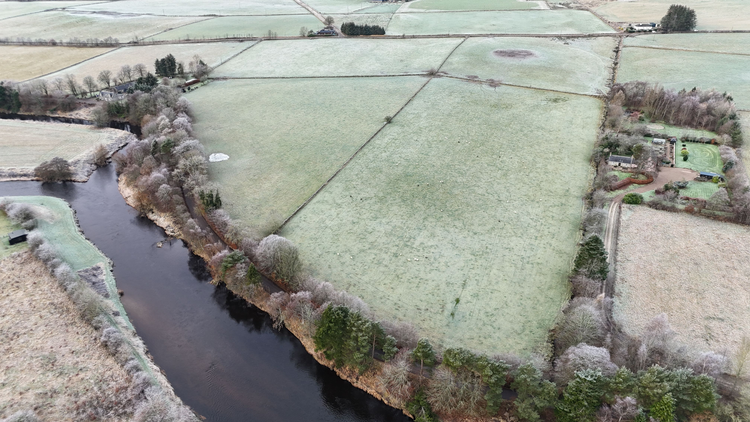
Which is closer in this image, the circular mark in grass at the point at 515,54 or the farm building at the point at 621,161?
the farm building at the point at 621,161

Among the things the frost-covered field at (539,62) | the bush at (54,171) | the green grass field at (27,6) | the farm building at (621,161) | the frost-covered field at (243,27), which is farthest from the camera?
the green grass field at (27,6)

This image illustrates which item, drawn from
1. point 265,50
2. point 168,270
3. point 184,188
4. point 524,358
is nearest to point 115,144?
point 184,188

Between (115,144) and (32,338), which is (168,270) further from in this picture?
(115,144)

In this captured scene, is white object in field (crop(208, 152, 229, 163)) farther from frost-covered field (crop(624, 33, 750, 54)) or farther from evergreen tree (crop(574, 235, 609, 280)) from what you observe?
frost-covered field (crop(624, 33, 750, 54))

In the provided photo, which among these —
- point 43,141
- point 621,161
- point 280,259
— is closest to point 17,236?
point 280,259

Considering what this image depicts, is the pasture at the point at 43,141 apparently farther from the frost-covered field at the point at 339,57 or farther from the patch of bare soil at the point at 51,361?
the frost-covered field at the point at 339,57

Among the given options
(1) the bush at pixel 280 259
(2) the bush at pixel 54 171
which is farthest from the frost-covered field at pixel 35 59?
(1) the bush at pixel 280 259

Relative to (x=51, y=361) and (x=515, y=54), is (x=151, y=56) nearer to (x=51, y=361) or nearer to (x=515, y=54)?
(x=515, y=54)
